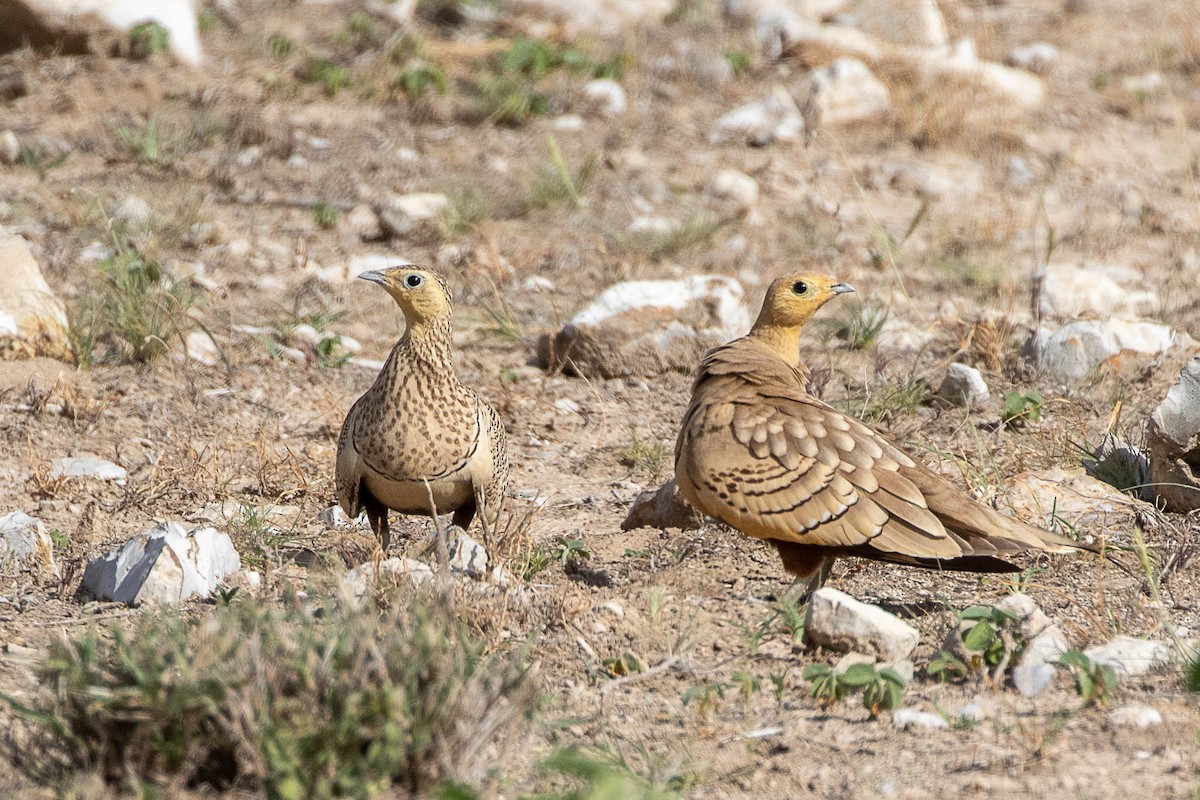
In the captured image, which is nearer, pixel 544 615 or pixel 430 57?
pixel 544 615

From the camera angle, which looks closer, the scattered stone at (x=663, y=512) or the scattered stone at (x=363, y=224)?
Answer: the scattered stone at (x=663, y=512)

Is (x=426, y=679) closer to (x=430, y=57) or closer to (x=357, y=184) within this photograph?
(x=357, y=184)

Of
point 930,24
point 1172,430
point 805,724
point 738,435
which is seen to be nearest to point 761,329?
point 738,435

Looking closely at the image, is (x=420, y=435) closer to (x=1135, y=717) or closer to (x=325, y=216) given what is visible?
(x=1135, y=717)

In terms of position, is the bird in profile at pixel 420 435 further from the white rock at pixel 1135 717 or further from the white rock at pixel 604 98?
the white rock at pixel 604 98

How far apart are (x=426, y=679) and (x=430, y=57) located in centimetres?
756

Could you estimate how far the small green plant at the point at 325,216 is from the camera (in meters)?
7.89

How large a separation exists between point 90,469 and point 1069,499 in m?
3.54

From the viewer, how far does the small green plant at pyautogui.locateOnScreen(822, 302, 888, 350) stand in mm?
6707

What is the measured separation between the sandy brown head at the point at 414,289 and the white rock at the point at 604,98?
16.7 ft

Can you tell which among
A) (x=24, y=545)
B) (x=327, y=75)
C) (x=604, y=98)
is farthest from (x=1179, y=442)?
(x=327, y=75)

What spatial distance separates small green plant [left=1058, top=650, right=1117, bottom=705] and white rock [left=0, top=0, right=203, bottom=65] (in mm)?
7677

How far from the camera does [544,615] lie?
3941 millimetres

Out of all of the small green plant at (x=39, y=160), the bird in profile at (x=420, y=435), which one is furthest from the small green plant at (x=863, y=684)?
the small green plant at (x=39, y=160)
